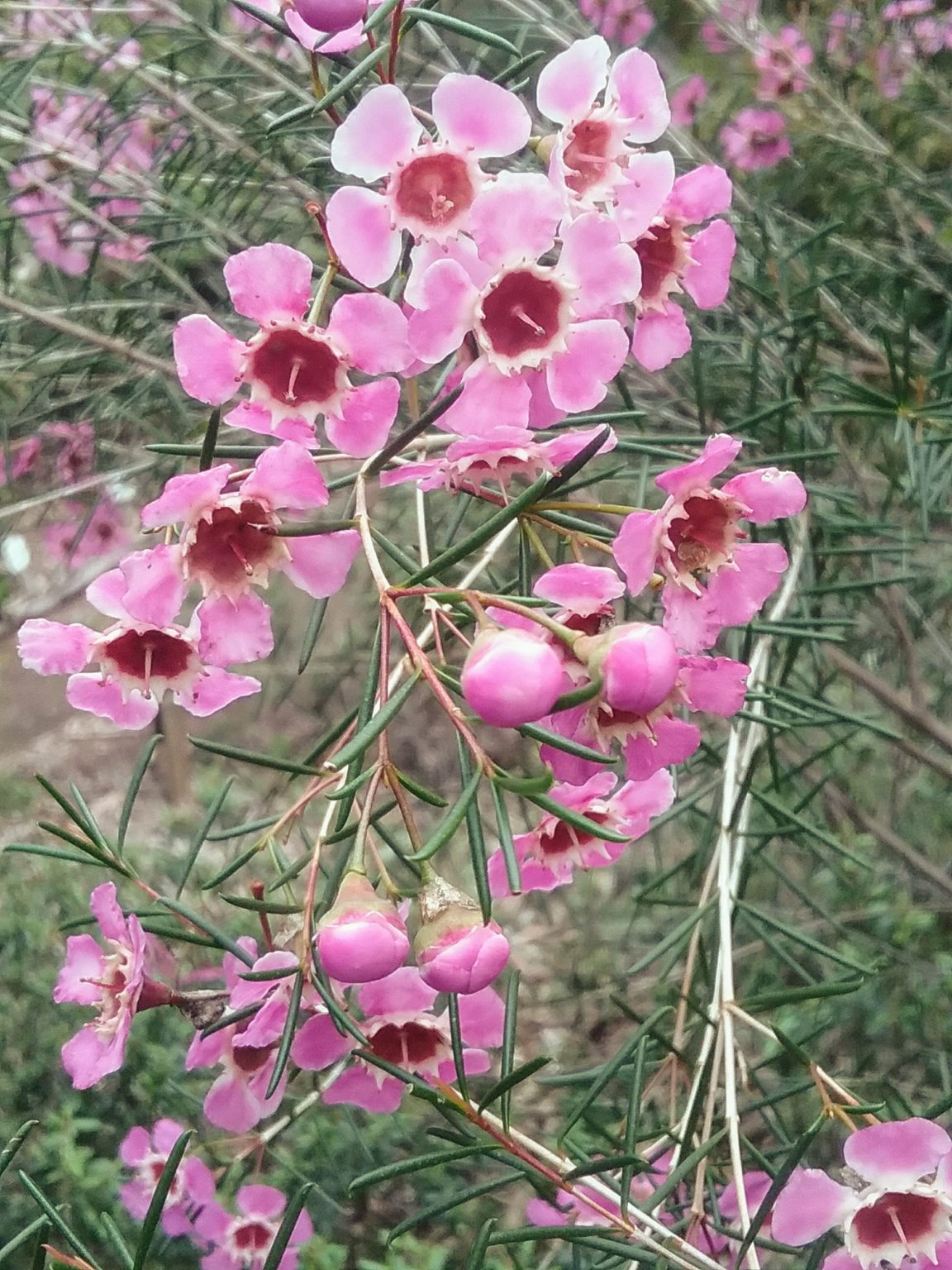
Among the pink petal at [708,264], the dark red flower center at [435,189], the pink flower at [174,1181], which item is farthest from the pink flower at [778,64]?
the pink flower at [174,1181]

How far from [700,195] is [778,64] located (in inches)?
49.9

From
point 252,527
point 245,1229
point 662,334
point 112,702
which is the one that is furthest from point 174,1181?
point 662,334

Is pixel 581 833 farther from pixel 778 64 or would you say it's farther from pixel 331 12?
pixel 778 64

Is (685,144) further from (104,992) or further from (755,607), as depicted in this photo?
(104,992)

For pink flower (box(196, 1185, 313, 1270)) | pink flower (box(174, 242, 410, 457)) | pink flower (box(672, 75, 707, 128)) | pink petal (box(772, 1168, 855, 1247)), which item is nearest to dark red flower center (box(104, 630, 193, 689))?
pink flower (box(174, 242, 410, 457))

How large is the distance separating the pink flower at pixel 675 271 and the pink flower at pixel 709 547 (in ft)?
0.34

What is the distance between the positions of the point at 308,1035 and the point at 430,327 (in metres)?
0.30

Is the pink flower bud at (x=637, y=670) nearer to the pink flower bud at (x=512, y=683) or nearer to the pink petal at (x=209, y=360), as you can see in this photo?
the pink flower bud at (x=512, y=683)

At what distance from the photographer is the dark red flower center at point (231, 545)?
41 cm

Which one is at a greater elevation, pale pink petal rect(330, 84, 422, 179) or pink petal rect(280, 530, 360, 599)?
pale pink petal rect(330, 84, 422, 179)

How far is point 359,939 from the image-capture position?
13.7 inches

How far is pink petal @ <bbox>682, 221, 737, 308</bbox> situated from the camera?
1.62 feet

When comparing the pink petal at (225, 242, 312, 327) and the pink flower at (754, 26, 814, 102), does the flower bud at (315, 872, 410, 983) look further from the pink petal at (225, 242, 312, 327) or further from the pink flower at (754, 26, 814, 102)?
the pink flower at (754, 26, 814, 102)

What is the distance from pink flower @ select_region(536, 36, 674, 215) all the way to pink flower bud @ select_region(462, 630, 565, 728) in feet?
0.70
